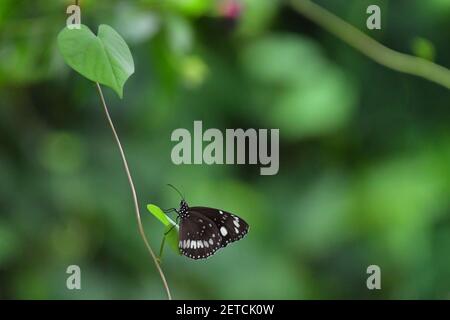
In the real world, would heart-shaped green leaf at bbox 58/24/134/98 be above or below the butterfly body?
above

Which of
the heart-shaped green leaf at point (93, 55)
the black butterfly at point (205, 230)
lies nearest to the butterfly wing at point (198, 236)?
the black butterfly at point (205, 230)

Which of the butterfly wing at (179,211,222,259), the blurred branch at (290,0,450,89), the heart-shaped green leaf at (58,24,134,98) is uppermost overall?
the blurred branch at (290,0,450,89)

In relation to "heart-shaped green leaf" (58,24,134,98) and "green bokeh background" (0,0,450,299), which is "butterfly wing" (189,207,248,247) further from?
"heart-shaped green leaf" (58,24,134,98)

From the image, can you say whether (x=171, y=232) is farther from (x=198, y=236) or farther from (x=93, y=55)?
(x=93, y=55)

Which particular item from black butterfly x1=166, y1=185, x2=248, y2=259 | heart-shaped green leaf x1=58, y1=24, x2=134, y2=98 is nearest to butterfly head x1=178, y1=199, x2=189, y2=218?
black butterfly x1=166, y1=185, x2=248, y2=259

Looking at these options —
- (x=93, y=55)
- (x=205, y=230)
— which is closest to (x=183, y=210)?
(x=205, y=230)

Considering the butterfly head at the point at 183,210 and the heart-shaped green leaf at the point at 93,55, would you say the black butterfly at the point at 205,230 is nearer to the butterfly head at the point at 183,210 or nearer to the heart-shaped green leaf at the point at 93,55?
the butterfly head at the point at 183,210
